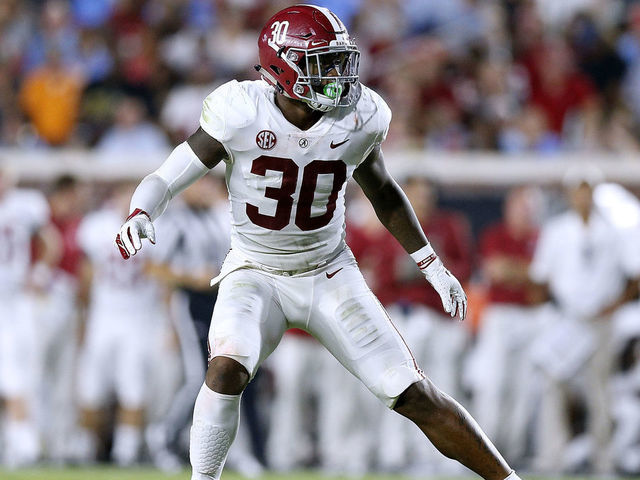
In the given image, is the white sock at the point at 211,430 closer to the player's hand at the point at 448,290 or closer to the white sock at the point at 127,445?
the player's hand at the point at 448,290

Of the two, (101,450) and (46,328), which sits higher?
(46,328)

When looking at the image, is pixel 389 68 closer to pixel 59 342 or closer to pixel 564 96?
pixel 564 96

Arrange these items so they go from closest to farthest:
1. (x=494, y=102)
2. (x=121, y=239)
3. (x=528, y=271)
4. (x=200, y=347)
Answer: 1. (x=121, y=239)
2. (x=200, y=347)
3. (x=528, y=271)
4. (x=494, y=102)

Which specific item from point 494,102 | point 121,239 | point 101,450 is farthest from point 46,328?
point 121,239

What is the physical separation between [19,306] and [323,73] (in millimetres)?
4209

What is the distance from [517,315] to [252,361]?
12.5ft

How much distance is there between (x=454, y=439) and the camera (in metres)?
4.00

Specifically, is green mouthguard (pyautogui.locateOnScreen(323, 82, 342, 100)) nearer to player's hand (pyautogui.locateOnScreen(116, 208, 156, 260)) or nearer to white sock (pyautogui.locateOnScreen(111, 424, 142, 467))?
player's hand (pyautogui.locateOnScreen(116, 208, 156, 260))

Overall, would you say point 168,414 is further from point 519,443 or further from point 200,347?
point 519,443

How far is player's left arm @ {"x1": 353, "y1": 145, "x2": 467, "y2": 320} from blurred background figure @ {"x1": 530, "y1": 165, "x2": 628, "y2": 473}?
3066mm

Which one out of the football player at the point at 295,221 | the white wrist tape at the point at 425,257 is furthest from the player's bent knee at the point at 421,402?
the white wrist tape at the point at 425,257

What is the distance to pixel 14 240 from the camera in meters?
7.66

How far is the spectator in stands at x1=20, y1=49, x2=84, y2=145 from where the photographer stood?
925cm

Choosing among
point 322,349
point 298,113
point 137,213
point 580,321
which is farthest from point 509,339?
point 137,213
